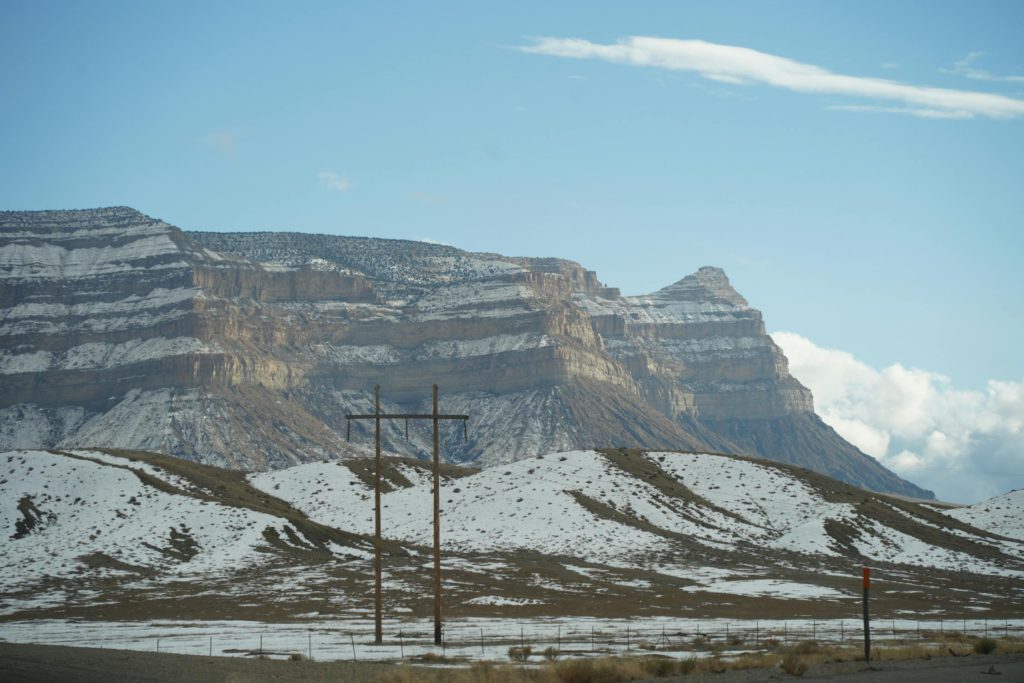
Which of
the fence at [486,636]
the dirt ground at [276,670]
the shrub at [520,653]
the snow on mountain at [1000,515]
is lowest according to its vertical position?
the fence at [486,636]

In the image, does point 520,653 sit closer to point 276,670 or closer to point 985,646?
point 276,670

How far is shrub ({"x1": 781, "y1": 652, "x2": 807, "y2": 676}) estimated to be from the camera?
137ft

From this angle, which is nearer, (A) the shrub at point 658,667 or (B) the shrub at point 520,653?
(A) the shrub at point 658,667

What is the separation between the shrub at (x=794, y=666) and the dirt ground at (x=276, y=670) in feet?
0.85

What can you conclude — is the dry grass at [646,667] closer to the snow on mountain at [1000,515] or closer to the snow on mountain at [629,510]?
the snow on mountain at [629,510]

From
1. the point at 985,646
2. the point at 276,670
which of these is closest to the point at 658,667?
the point at 276,670

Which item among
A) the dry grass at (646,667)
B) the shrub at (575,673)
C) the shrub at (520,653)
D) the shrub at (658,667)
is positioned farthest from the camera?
the shrub at (520,653)

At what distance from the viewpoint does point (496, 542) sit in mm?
124750

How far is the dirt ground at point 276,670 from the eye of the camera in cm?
3950

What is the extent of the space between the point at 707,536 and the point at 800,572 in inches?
816

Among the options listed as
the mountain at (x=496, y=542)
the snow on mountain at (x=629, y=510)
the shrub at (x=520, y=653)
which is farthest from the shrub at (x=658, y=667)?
the snow on mountain at (x=629, y=510)

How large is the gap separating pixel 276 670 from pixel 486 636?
19079 millimetres

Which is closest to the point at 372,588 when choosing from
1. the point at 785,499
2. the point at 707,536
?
the point at 707,536

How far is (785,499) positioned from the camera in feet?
489
